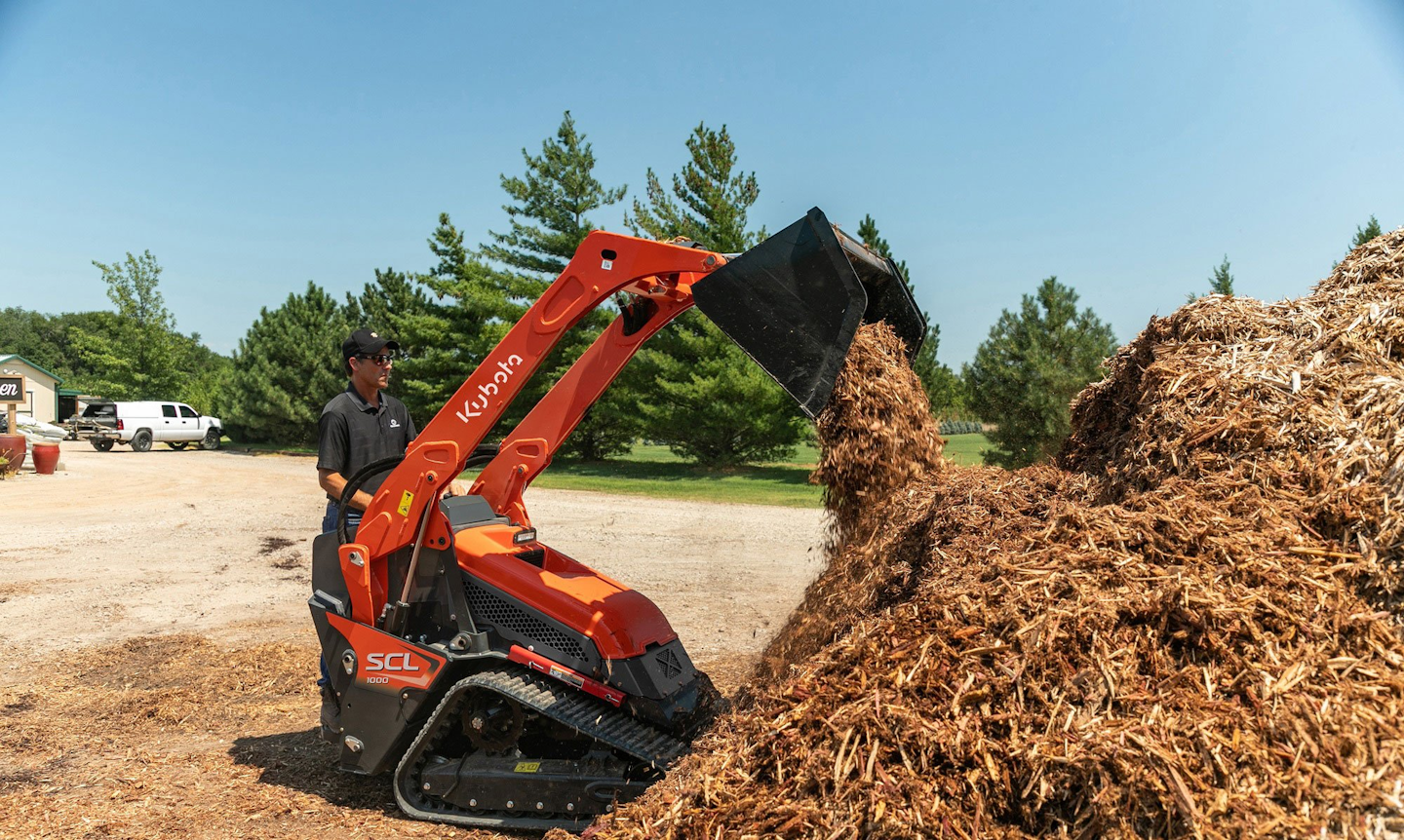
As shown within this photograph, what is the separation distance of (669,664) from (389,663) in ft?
4.54

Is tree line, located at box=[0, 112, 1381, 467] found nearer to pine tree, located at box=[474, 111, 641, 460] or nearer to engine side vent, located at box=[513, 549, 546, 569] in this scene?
pine tree, located at box=[474, 111, 641, 460]

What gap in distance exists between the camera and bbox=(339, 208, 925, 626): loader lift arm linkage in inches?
150

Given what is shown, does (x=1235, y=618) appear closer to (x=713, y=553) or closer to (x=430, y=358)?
(x=713, y=553)

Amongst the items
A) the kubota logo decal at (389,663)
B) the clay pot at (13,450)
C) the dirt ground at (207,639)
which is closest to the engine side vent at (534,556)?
the kubota logo decal at (389,663)

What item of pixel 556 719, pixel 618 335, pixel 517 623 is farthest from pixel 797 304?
pixel 556 719

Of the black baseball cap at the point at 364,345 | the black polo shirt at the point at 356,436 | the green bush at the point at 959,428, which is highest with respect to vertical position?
the green bush at the point at 959,428

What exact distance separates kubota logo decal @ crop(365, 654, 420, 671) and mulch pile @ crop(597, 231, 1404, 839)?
4.82 ft

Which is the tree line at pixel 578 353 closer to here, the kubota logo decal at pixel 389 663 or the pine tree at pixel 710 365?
the pine tree at pixel 710 365

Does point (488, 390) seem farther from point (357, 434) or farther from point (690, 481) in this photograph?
point (690, 481)

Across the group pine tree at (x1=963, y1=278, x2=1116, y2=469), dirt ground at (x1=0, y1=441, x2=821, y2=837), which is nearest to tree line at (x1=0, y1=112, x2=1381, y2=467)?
pine tree at (x1=963, y1=278, x2=1116, y2=469)

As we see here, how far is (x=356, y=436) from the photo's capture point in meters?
5.00

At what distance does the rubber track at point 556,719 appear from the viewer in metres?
3.95

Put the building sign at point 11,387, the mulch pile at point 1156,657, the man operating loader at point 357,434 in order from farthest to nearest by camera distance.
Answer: the building sign at point 11,387 < the man operating loader at point 357,434 < the mulch pile at point 1156,657

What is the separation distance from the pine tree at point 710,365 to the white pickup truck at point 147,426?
68.6ft
